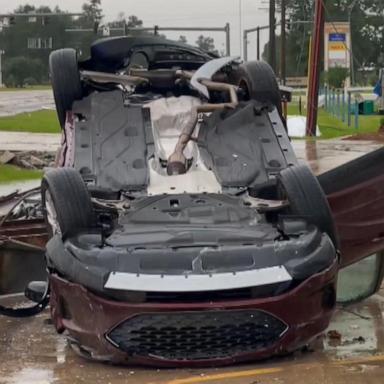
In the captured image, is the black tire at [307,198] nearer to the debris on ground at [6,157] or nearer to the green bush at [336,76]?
the debris on ground at [6,157]

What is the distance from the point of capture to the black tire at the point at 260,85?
27.9 ft

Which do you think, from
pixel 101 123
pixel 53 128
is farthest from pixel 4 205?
pixel 53 128

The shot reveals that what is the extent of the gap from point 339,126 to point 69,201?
30089mm

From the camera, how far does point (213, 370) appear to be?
6.01 m

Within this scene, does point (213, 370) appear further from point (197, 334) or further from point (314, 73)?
point (314, 73)

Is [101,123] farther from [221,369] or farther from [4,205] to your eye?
[221,369]

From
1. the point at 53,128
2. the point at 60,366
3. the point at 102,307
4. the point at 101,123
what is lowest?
the point at 53,128

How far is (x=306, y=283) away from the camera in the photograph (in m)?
5.97

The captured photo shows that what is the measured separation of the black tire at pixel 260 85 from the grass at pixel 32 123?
77.2 feet

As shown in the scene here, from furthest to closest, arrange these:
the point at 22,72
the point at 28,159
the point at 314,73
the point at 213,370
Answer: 1. the point at 22,72
2. the point at 314,73
3. the point at 28,159
4. the point at 213,370

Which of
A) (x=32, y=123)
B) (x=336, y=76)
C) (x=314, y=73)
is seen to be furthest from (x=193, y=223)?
(x=336, y=76)

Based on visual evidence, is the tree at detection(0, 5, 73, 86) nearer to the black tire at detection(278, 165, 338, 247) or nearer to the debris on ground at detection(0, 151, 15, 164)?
the debris on ground at detection(0, 151, 15, 164)

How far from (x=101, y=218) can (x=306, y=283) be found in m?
1.47

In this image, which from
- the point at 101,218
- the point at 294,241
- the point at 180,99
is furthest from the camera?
the point at 180,99
